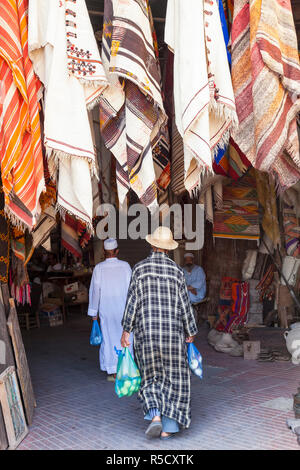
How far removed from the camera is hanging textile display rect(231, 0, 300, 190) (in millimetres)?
3082

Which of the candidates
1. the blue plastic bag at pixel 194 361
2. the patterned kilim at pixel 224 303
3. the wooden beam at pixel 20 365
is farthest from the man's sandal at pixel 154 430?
the patterned kilim at pixel 224 303

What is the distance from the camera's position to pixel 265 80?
3.09m

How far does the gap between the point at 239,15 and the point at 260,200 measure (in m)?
4.01

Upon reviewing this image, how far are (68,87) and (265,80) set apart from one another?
1248 mm

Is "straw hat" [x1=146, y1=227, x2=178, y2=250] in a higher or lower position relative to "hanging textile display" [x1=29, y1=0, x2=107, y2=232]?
lower

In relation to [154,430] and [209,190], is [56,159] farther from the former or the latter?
[209,190]

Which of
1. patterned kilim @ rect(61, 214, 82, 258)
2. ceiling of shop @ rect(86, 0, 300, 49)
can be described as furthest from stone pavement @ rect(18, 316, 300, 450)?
ceiling of shop @ rect(86, 0, 300, 49)

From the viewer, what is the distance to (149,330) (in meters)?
3.66

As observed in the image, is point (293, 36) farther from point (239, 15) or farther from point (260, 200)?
point (260, 200)

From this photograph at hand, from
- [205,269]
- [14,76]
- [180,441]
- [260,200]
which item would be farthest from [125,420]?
[205,269]

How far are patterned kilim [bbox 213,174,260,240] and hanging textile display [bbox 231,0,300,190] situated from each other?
12.8ft

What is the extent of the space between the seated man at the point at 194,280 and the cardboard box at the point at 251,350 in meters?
1.82

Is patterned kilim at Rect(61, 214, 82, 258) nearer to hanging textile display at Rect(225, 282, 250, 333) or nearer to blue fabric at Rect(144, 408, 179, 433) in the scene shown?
blue fabric at Rect(144, 408, 179, 433)

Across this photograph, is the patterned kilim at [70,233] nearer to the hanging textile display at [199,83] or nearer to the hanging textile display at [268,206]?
the hanging textile display at [199,83]
